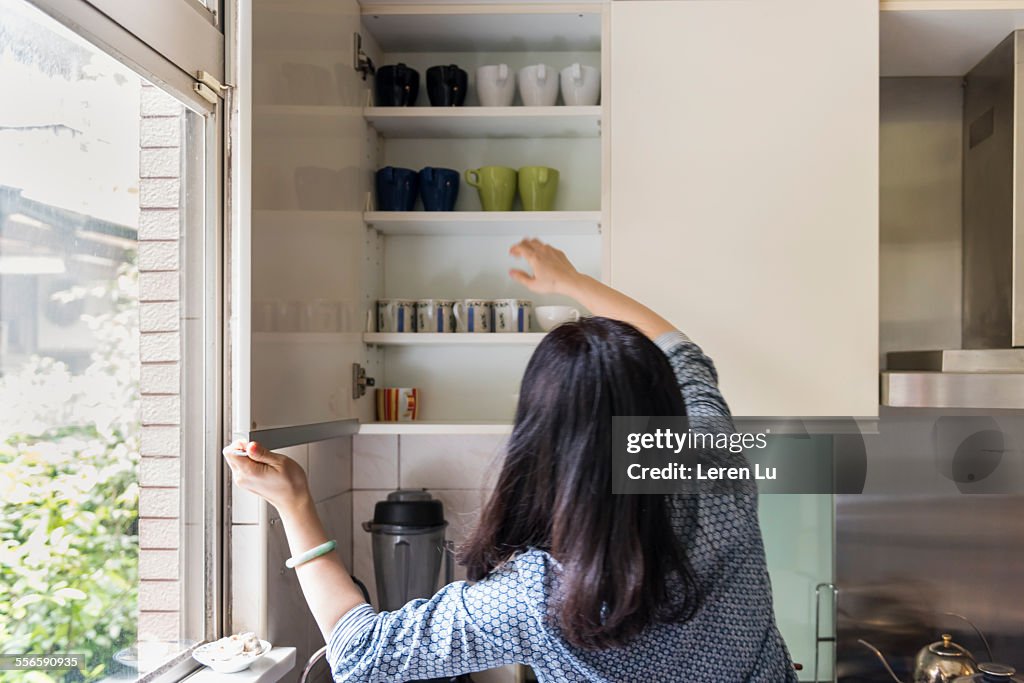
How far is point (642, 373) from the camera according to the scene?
0.98 meters

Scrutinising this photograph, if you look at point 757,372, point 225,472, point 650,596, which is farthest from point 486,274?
point 650,596

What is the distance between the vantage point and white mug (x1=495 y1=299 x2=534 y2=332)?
69.6 inches

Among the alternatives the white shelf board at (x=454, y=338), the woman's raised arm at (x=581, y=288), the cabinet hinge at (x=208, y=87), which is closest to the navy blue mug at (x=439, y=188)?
the white shelf board at (x=454, y=338)

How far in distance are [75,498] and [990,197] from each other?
1.64 m

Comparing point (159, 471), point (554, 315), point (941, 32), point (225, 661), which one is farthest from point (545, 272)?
point (941, 32)

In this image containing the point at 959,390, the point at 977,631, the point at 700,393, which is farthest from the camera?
the point at 977,631

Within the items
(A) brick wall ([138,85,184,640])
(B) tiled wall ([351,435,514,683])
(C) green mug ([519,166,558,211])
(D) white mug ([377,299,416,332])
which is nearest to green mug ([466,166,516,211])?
(C) green mug ([519,166,558,211])

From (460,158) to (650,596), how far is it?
48.4 inches

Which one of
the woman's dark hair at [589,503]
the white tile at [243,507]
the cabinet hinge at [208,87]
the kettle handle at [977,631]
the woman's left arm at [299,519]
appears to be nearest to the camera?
the woman's dark hair at [589,503]

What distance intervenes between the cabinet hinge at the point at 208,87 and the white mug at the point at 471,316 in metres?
0.59

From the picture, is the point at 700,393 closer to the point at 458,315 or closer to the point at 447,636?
the point at 447,636

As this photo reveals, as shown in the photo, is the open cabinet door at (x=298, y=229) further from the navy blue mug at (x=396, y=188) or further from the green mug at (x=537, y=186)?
the green mug at (x=537, y=186)

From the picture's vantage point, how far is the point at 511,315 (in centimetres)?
177

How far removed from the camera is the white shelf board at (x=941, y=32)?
158 centimetres
